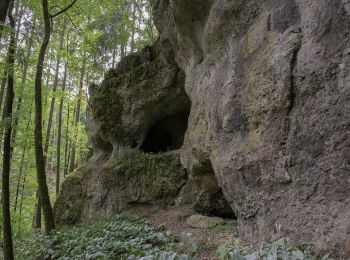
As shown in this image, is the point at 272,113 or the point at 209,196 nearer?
the point at 272,113

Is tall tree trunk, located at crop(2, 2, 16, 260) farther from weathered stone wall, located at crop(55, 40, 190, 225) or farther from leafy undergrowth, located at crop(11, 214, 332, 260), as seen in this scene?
weathered stone wall, located at crop(55, 40, 190, 225)

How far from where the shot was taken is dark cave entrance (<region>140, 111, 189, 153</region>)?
15.5 metres

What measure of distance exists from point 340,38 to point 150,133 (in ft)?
39.6

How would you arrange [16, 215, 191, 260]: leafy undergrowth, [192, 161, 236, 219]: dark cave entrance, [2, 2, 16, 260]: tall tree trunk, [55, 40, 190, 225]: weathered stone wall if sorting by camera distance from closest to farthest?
1. [16, 215, 191, 260]: leafy undergrowth
2. [2, 2, 16, 260]: tall tree trunk
3. [192, 161, 236, 219]: dark cave entrance
4. [55, 40, 190, 225]: weathered stone wall

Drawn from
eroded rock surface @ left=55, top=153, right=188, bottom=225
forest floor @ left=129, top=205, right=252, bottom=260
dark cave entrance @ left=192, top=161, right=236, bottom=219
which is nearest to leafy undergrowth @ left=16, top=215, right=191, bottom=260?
forest floor @ left=129, top=205, right=252, bottom=260

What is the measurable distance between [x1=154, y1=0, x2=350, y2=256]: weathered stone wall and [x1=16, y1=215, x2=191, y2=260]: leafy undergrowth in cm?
196

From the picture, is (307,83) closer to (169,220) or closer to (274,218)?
(274,218)

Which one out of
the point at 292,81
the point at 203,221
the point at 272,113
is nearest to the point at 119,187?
the point at 203,221

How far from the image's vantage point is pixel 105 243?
7.36m

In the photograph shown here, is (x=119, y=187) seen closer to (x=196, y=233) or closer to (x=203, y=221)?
(x=203, y=221)

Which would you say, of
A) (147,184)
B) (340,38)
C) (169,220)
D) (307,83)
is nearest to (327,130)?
(307,83)

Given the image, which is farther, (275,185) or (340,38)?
(275,185)

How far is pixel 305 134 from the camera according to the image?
485 centimetres

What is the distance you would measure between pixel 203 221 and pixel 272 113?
397cm
